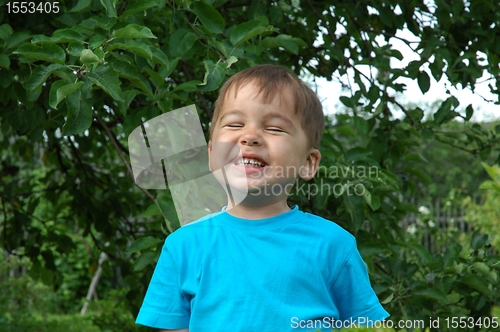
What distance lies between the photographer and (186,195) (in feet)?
7.27

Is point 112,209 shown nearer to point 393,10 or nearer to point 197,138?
point 197,138

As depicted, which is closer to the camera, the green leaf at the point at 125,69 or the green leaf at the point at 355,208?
the green leaf at the point at 125,69

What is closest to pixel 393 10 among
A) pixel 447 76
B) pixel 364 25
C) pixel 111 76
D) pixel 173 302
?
pixel 364 25

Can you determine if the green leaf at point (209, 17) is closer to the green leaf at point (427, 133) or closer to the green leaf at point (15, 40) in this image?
the green leaf at point (15, 40)

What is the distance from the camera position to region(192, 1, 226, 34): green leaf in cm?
222

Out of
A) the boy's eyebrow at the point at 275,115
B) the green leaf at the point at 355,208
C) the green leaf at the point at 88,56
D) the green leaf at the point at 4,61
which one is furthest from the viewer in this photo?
the green leaf at the point at 355,208

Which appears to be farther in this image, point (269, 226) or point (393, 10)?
point (393, 10)

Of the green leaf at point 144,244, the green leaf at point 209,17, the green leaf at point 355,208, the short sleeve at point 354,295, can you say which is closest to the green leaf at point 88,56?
the green leaf at point 209,17

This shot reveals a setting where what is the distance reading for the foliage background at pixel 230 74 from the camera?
6.53ft

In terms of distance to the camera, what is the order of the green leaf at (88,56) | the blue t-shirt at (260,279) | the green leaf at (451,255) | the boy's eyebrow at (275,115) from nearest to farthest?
the blue t-shirt at (260,279) < the boy's eyebrow at (275,115) < the green leaf at (88,56) < the green leaf at (451,255)

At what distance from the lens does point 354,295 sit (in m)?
1.53

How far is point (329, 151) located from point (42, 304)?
5210 mm

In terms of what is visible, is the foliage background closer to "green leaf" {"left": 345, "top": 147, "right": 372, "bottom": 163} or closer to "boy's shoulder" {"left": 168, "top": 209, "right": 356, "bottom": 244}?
"green leaf" {"left": 345, "top": 147, "right": 372, "bottom": 163}

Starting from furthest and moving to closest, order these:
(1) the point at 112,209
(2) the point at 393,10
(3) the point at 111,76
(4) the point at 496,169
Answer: (1) the point at 112,209 < (2) the point at 393,10 < (3) the point at 111,76 < (4) the point at 496,169
